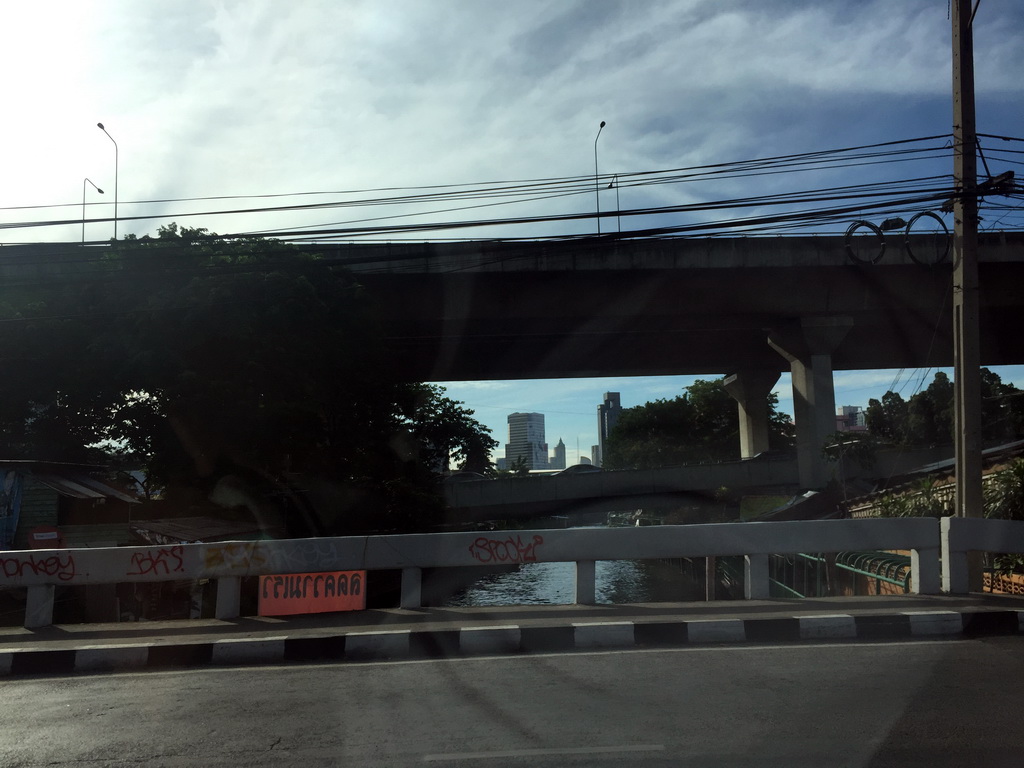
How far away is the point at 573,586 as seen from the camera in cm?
2903

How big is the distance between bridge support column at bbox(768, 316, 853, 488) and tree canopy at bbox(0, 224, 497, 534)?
554 inches

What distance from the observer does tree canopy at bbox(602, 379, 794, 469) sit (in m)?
67.8

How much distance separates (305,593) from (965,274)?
29.6 ft

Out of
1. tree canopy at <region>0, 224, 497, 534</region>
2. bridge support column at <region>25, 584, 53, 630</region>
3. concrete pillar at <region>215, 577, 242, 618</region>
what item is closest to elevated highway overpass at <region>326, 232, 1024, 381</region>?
tree canopy at <region>0, 224, 497, 534</region>

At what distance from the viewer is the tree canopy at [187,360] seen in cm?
1889

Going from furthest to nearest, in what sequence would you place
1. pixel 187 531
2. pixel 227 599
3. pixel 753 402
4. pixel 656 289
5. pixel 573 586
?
1. pixel 753 402
2. pixel 573 586
3. pixel 656 289
4. pixel 187 531
5. pixel 227 599

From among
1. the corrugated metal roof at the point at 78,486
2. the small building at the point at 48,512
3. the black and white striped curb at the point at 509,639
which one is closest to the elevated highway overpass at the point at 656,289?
the corrugated metal roof at the point at 78,486

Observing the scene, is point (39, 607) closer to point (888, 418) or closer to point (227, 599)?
point (227, 599)

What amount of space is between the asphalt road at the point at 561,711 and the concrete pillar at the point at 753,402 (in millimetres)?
32103

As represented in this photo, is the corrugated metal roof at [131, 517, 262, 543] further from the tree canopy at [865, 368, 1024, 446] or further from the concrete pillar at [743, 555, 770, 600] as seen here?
the tree canopy at [865, 368, 1024, 446]

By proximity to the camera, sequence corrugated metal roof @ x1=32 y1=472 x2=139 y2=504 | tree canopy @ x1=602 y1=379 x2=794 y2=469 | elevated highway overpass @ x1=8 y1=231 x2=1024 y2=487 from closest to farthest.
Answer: corrugated metal roof @ x1=32 y1=472 x2=139 y2=504 → elevated highway overpass @ x1=8 y1=231 x2=1024 y2=487 → tree canopy @ x1=602 y1=379 x2=794 y2=469

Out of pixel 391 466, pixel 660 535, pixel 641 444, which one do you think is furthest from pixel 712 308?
pixel 641 444

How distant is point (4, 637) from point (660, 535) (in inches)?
273

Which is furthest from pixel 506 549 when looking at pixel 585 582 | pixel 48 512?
pixel 48 512
